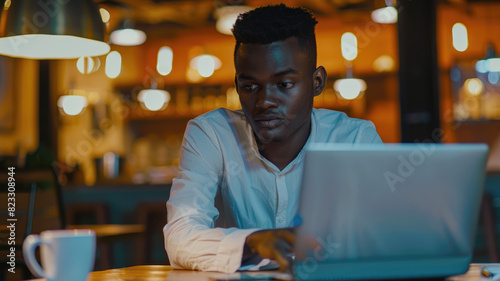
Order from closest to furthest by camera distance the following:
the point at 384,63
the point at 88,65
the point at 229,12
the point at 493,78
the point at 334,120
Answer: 1. the point at 334,120
2. the point at 229,12
3. the point at 493,78
4. the point at 384,63
5. the point at 88,65

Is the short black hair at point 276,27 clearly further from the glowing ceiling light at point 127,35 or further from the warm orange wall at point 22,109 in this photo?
the warm orange wall at point 22,109

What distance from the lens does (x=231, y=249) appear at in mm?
1309

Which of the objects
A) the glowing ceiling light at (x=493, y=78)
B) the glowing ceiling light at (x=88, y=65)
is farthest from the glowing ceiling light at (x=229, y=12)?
the glowing ceiling light at (x=493, y=78)

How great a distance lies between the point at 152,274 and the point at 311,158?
0.55 meters

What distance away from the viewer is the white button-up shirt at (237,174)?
1586 millimetres

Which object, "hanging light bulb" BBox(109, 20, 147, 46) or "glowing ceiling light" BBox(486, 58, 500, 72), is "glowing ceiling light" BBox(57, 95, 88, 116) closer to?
"hanging light bulb" BBox(109, 20, 147, 46)

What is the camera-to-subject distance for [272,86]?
1588mm

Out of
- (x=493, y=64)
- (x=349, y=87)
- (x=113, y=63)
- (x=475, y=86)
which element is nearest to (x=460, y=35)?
(x=493, y=64)

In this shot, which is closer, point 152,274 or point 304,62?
point 152,274

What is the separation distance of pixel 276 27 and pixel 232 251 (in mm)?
665

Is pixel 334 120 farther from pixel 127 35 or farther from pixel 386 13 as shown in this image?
pixel 127 35

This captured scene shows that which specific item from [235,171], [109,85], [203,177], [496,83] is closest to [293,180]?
[235,171]

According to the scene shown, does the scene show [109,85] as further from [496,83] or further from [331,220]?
[331,220]

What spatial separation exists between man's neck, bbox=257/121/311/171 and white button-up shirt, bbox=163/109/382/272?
0.02m
